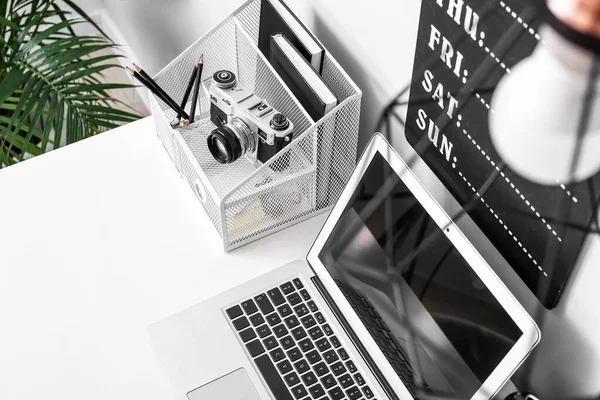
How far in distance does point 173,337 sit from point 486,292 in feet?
1.25

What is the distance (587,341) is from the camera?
0.66 metres

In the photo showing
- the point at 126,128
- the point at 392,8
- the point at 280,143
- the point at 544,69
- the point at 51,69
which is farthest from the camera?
the point at 51,69

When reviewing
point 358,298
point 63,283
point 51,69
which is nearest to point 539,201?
point 358,298

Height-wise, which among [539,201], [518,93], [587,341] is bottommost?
[587,341]

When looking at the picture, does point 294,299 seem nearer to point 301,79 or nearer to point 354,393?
point 354,393

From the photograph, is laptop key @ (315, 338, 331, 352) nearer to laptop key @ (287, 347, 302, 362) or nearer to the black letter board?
laptop key @ (287, 347, 302, 362)

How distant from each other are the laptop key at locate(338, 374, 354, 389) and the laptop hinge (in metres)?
0.03

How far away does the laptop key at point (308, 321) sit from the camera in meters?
0.83

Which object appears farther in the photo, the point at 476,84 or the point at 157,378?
the point at 157,378

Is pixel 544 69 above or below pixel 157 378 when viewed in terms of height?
above

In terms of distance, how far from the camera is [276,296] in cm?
85

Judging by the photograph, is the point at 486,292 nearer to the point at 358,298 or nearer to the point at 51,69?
the point at 358,298

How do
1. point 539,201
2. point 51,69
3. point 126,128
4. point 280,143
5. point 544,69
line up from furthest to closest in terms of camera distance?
1. point 51,69
2. point 126,128
3. point 280,143
4. point 539,201
5. point 544,69

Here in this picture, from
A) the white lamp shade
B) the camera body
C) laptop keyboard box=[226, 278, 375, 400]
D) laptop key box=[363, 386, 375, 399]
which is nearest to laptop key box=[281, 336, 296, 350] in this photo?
laptop keyboard box=[226, 278, 375, 400]
